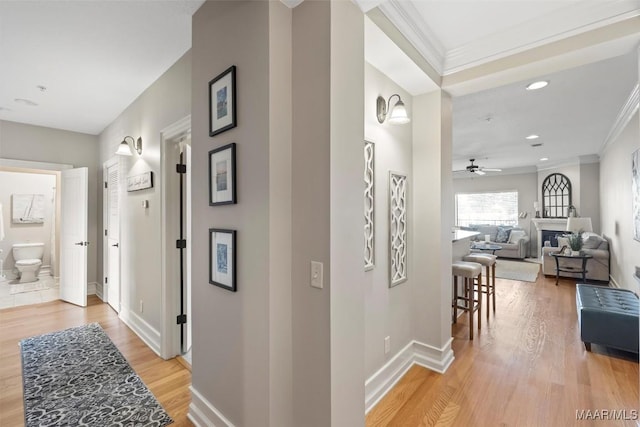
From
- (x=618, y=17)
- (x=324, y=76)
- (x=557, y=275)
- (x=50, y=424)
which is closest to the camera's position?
(x=324, y=76)

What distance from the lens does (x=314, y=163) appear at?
4.53 feet

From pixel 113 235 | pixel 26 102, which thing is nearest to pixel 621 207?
pixel 113 235

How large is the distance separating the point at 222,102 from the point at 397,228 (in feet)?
5.53

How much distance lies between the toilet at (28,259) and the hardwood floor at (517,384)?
6829 millimetres

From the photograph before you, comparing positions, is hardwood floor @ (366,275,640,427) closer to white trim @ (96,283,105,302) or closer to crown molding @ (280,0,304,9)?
crown molding @ (280,0,304,9)

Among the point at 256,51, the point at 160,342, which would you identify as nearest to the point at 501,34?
the point at 256,51

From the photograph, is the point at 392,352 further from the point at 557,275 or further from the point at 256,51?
the point at 557,275

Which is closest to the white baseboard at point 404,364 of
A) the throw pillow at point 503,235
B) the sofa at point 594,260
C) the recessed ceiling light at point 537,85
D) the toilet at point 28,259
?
the recessed ceiling light at point 537,85

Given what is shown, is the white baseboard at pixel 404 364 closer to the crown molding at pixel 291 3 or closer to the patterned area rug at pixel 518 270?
the crown molding at pixel 291 3

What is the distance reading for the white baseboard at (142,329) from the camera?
2.89 metres

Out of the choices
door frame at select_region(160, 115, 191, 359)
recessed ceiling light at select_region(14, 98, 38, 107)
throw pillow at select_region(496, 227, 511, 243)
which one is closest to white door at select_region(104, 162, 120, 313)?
recessed ceiling light at select_region(14, 98, 38, 107)

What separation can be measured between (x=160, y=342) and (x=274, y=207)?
2280mm

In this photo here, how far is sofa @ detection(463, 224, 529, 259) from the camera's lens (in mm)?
7887

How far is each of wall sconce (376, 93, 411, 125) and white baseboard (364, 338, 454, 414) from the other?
193cm
